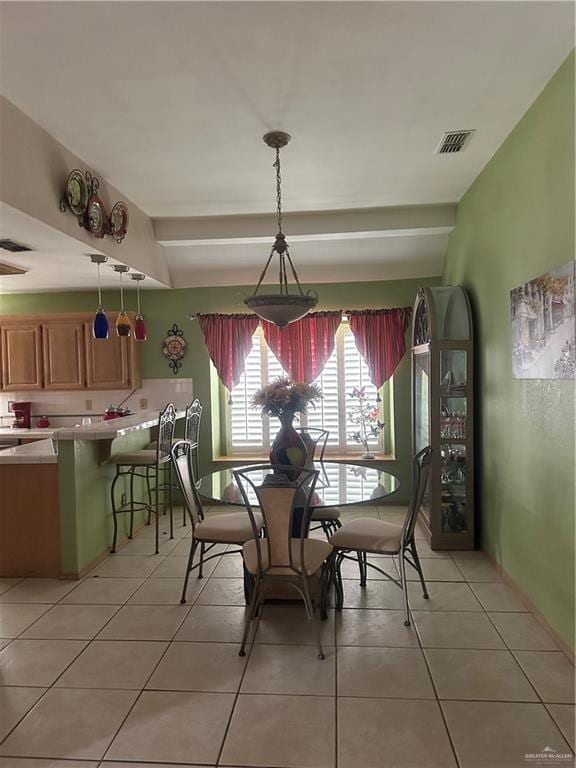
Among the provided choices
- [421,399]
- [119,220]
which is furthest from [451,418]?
[119,220]

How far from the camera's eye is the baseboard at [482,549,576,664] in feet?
8.20

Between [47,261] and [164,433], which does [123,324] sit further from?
[164,433]

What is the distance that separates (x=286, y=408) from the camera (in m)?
3.20

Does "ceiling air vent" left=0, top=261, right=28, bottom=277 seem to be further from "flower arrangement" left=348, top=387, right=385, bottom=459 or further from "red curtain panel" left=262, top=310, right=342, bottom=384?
"flower arrangement" left=348, top=387, right=385, bottom=459

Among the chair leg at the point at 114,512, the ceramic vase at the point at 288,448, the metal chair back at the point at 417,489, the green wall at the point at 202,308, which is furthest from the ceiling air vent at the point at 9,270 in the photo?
the metal chair back at the point at 417,489

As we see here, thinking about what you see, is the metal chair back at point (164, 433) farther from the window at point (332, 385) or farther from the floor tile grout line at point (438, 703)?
the floor tile grout line at point (438, 703)

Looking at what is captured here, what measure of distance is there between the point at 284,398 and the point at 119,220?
1.84m

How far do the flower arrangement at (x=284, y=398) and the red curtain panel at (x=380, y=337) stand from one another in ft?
7.35

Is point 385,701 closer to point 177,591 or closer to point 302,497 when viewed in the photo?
point 302,497

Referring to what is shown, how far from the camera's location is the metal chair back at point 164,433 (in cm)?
421

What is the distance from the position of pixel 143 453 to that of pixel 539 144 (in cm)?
349

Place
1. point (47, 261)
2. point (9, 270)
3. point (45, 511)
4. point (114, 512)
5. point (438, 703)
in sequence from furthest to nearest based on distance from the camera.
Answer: point (9, 270)
point (114, 512)
point (47, 261)
point (45, 511)
point (438, 703)

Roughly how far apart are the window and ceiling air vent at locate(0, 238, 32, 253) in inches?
99.0

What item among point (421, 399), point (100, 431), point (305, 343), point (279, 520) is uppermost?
point (305, 343)
